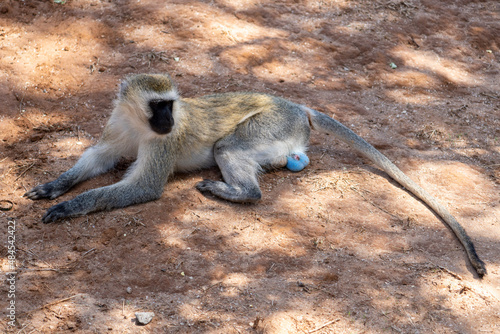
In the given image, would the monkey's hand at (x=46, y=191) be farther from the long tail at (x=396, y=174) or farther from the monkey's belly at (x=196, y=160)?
the long tail at (x=396, y=174)

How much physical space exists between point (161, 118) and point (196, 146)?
24.9 inches

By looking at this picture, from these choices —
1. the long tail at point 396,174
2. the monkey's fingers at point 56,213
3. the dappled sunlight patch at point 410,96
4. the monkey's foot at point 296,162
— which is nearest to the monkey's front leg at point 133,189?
the monkey's fingers at point 56,213

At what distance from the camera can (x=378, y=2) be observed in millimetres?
8203

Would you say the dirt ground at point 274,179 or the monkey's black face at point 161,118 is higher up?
the monkey's black face at point 161,118

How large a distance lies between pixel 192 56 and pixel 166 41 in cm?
45

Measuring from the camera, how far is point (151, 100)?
4.18 meters

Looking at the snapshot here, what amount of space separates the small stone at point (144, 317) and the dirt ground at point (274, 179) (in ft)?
0.15

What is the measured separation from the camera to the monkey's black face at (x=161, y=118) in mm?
4191

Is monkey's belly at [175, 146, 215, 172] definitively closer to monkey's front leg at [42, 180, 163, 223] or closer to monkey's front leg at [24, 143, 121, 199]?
monkey's front leg at [42, 180, 163, 223]

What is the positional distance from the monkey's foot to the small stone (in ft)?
7.43

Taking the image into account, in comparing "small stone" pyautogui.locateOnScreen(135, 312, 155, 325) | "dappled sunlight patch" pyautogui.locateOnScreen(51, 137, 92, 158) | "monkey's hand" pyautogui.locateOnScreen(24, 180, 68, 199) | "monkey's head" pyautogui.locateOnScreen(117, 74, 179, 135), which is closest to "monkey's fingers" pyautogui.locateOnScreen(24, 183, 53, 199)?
"monkey's hand" pyautogui.locateOnScreen(24, 180, 68, 199)

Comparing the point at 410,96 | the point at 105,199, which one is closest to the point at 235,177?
the point at 105,199

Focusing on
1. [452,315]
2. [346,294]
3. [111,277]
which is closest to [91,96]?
[111,277]

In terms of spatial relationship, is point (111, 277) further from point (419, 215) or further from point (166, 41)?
point (166, 41)
